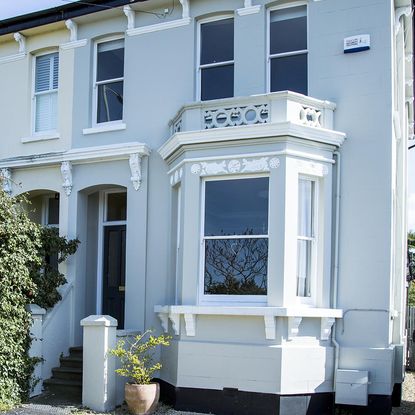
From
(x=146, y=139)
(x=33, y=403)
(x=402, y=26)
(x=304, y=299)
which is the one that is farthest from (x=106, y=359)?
(x=402, y=26)

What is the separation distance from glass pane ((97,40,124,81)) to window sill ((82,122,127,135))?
3.36ft

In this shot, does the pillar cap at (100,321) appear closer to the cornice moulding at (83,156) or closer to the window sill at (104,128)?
the cornice moulding at (83,156)

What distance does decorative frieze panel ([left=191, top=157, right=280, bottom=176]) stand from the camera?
9.45 meters

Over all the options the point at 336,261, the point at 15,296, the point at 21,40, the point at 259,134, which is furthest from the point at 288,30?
the point at 15,296

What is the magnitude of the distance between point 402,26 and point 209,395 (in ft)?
23.8

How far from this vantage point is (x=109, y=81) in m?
12.1

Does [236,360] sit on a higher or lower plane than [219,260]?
lower

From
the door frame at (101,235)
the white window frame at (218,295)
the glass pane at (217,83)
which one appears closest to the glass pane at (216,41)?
the glass pane at (217,83)

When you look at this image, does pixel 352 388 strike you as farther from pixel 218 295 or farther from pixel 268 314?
pixel 218 295

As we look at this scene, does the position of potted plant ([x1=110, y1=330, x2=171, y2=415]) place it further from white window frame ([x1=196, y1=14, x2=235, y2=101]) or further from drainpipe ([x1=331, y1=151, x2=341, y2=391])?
white window frame ([x1=196, y1=14, x2=235, y2=101])

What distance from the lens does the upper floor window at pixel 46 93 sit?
41.9 feet

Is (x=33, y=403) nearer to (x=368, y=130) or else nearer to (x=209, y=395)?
(x=209, y=395)

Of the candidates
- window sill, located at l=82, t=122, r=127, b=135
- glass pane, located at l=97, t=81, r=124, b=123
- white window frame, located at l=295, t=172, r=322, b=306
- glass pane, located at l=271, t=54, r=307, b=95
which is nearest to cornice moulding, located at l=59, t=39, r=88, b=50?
glass pane, located at l=97, t=81, r=124, b=123

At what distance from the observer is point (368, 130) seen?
9805 millimetres
